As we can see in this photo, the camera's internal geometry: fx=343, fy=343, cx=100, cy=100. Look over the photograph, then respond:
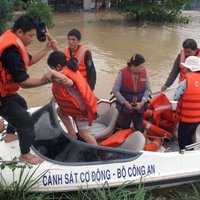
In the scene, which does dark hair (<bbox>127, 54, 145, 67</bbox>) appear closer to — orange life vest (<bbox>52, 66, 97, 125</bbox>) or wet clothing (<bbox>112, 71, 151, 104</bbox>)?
wet clothing (<bbox>112, 71, 151, 104</bbox>)

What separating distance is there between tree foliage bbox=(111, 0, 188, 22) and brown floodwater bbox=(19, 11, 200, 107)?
0.51 m

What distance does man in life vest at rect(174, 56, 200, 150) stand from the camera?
3.68 meters

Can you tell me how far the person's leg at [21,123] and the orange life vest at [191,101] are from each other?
165 centimetres

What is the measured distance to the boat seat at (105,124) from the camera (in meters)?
4.15

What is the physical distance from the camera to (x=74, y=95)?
133 inches

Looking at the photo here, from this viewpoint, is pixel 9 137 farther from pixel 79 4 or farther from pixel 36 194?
pixel 79 4

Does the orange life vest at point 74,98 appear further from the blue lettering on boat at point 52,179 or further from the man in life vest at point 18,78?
the blue lettering on boat at point 52,179

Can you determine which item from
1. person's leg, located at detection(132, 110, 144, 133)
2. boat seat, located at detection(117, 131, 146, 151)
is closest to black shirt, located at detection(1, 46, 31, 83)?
boat seat, located at detection(117, 131, 146, 151)

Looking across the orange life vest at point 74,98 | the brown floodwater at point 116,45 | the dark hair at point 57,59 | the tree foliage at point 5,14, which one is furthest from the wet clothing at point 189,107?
the tree foliage at point 5,14

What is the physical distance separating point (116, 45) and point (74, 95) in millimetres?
8915

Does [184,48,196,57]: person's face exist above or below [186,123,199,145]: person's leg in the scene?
above

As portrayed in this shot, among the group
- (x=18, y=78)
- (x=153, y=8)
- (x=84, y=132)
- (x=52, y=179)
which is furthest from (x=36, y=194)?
(x=153, y=8)

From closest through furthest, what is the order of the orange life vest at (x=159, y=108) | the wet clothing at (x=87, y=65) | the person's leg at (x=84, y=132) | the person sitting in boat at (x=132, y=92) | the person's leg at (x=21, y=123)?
the person's leg at (x=21, y=123) → the person's leg at (x=84, y=132) → the person sitting in boat at (x=132, y=92) → the orange life vest at (x=159, y=108) → the wet clothing at (x=87, y=65)

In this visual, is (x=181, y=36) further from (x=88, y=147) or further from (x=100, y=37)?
(x=88, y=147)
